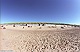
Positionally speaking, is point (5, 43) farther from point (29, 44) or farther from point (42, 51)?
point (42, 51)

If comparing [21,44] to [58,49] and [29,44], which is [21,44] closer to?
[29,44]

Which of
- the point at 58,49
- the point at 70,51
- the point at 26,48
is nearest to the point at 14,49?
the point at 26,48

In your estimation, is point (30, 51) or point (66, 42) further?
point (66, 42)

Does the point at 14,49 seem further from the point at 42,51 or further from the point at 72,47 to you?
the point at 72,47

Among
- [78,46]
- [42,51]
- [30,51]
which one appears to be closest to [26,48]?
[30,51]

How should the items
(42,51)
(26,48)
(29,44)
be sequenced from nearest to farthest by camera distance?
(42,51)
(26,48)
(29,44)

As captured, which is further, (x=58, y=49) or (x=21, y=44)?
(x=21, y=44)

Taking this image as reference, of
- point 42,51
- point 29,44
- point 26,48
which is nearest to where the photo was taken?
point 42,51

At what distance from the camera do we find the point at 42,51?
14.3 ft

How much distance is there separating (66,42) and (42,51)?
4.03 feet

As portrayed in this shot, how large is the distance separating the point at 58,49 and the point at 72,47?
521 millimetres

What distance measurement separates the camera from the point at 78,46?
4820mm

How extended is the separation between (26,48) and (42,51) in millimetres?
593

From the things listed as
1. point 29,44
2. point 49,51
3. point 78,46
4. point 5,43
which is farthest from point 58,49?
point 5,43
